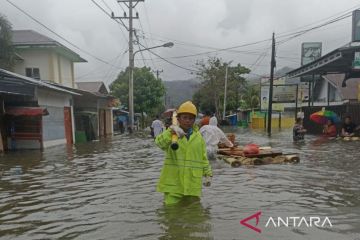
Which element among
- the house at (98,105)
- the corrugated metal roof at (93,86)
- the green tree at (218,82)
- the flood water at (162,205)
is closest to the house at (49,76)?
the house at (98,105)

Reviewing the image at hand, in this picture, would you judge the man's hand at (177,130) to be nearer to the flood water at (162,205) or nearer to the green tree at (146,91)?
the flood water at (162,205)

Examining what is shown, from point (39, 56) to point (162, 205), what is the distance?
24534 mm

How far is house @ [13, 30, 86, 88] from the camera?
28.3m

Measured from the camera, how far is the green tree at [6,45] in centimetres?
2247

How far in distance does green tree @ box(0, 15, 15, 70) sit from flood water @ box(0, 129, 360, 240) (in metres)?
12.1

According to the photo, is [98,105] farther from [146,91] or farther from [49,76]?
[146,91]

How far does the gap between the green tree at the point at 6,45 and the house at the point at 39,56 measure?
434cm

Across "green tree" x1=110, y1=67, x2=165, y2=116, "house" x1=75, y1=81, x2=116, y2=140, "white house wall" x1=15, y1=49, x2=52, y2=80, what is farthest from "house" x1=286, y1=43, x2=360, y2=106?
"green tree" x1=110, y1=67, x2=165, y2=116

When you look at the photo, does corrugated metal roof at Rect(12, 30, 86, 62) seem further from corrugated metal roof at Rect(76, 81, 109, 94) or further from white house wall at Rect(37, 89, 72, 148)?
corrugated metal roof at Rect(76, 81, 109, 94)

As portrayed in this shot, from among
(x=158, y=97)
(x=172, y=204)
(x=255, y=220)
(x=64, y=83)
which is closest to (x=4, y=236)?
(x=172, y=204)

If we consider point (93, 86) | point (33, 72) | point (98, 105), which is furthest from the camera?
point (93, 86)

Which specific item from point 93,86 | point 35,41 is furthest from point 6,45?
point 93,86

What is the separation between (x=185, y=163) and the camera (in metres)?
5.86

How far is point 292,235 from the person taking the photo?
534 cm
